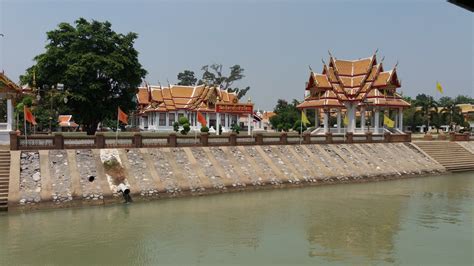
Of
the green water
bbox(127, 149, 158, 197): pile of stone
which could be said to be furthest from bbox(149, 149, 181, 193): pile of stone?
the green water

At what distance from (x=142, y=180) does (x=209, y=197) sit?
326cm

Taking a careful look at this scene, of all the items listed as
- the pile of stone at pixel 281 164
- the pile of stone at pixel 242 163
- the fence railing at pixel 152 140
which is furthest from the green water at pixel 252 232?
the fence railing at pixel 152 140

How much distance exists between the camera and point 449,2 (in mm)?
4539

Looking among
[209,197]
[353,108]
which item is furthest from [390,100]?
[209,197]

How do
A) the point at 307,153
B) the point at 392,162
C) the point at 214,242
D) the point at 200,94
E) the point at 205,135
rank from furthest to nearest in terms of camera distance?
the point at 200,94 < the point at 392,162 < the point at 307,153 < the point at 205,135 < the point at 214,242

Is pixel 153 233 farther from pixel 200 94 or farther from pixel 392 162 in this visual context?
pixel 200 94

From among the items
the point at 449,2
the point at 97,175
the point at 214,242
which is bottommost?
the point at 214,242

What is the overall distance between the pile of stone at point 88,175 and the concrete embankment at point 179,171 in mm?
41

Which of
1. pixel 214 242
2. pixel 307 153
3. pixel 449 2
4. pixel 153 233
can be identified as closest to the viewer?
pixel 449 2

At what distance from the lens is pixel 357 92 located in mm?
39219

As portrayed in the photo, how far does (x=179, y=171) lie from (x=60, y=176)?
5640 mm

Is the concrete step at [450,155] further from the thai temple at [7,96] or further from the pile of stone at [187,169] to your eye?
the thai temple at [7,96]

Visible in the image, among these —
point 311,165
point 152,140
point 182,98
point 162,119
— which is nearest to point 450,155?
point 311,165

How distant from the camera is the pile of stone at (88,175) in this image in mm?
18547
